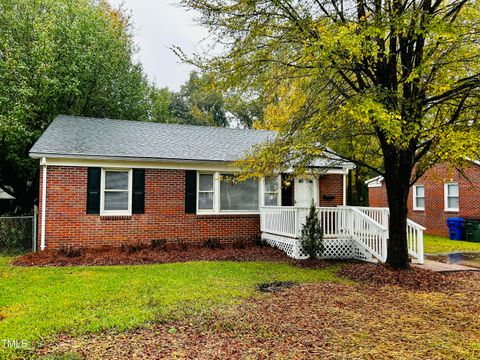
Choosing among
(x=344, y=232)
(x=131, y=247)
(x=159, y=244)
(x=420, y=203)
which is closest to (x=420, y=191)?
(x=420, y=203)

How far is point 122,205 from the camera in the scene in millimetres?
11758

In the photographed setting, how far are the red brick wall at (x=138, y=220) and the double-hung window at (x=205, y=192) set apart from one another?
14.7 inches

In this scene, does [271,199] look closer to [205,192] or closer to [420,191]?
[205,192]

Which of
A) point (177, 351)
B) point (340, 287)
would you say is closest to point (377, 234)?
point (340, 287)

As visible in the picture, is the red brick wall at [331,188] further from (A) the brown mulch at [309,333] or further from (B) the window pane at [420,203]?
(B) the window pane at [420,203]

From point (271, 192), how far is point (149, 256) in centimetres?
516

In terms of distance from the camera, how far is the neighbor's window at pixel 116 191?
1158cm

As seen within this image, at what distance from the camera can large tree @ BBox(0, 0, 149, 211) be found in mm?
A: 13508

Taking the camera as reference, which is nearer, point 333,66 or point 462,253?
point 333,66

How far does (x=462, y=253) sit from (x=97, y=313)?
1243 cm

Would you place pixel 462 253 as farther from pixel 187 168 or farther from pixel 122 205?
pixel 122 205

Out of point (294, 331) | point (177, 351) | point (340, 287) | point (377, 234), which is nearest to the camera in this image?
point (177, 351)

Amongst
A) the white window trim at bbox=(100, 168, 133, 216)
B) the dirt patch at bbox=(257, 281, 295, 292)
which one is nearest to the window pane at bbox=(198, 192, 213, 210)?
the white window trim at bbox=(100, 168, 133, 216)

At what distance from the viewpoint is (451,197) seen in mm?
18219
